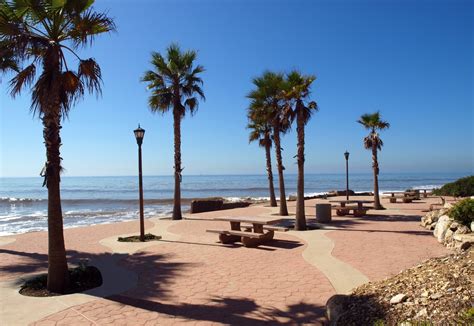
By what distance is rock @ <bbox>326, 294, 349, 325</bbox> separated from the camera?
4795 mm

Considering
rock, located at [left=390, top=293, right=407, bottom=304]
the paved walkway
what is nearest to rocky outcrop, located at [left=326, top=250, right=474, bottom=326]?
rock, located at [left=390, top=293, right=407, bottom=304]

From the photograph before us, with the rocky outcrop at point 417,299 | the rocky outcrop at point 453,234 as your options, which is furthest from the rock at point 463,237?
the rocky outcrop at point 417,299

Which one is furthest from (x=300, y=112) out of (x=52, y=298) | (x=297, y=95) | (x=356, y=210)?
(x=52, y=298)

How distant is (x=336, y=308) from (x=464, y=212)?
6.31 metres

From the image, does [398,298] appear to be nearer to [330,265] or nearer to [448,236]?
[330,265]

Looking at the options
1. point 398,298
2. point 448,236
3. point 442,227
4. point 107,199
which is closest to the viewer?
point 398,298

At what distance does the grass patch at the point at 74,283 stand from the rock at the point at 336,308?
14.4 feet

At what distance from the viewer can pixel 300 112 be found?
44.9 ft

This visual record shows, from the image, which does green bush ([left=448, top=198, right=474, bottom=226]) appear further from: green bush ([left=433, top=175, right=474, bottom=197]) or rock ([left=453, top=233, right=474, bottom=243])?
green bush ([left=433, top=175, right=474, bottom=197])

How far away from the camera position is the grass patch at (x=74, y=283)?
6443mm

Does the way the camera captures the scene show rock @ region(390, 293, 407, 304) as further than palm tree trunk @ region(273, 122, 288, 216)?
No

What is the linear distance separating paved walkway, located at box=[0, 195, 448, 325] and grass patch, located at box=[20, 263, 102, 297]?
0.75ft

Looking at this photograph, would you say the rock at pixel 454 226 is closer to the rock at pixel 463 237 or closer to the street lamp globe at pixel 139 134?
the rock at pixel 463 237

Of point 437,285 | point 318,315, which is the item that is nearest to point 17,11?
point 318,315
